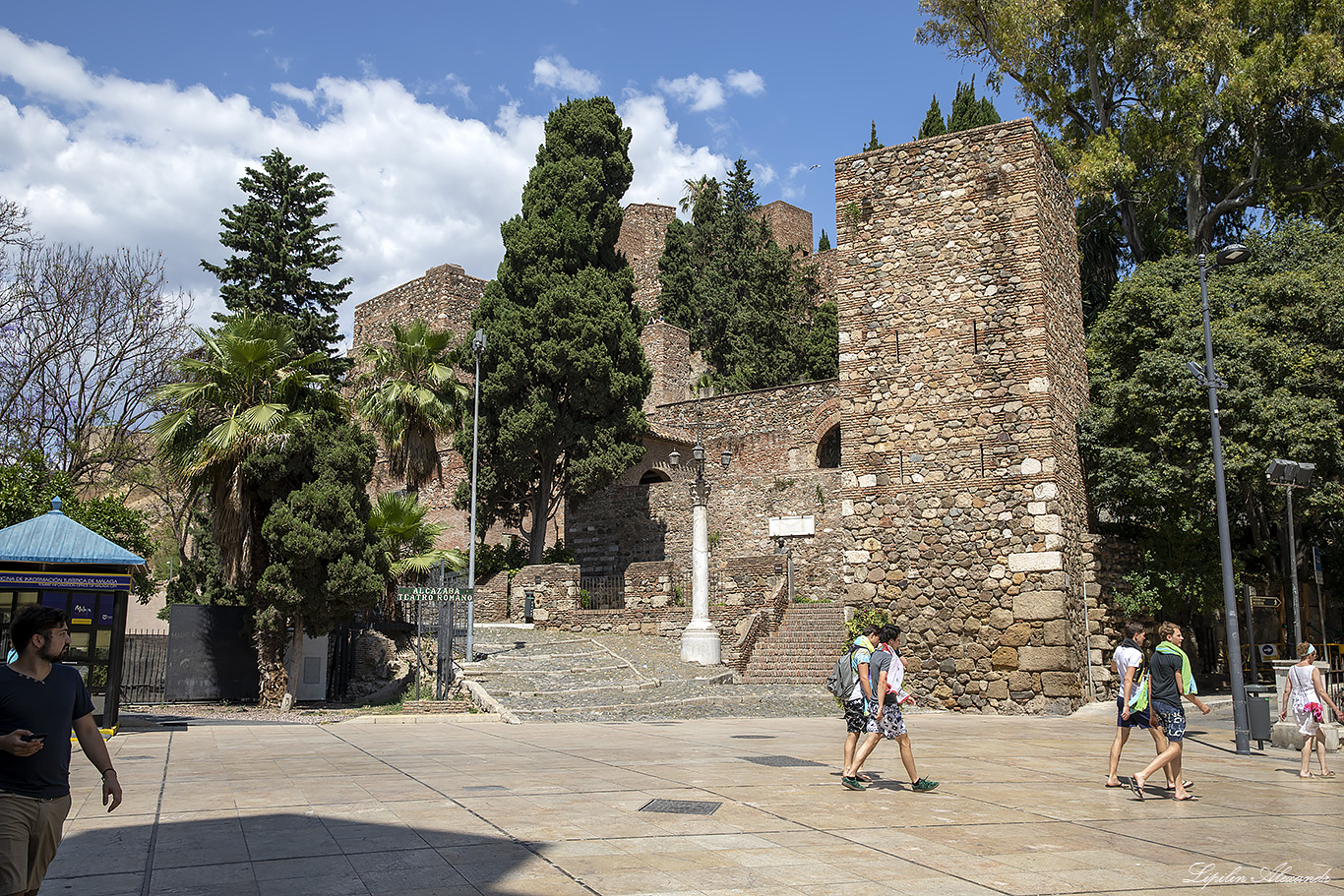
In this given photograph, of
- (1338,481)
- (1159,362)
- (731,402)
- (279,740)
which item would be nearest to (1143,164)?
(1159,362)

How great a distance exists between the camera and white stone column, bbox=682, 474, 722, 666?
20.1 m

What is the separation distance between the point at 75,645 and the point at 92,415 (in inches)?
498

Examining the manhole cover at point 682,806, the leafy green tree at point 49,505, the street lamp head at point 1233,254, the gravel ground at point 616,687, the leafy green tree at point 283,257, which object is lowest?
the gravel ground at point 616,687

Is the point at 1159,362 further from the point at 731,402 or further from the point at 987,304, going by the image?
the point at 731,402

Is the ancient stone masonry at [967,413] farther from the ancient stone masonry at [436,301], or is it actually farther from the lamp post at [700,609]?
the ancient stone masonry at [436,301]

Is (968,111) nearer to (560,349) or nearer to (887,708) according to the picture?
(560,349)

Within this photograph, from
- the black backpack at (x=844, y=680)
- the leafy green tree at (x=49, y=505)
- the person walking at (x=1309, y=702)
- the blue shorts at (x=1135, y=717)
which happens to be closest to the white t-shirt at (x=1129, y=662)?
the blue shorts at (x=1135, y=717)

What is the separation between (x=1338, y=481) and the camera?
54.3 feet

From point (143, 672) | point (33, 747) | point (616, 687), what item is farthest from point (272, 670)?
point (33, 747)

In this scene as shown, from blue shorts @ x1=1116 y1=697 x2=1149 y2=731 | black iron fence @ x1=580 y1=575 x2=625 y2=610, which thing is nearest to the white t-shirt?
blue shorts @ x1=1116 y1=697 x2=1149 y2=731

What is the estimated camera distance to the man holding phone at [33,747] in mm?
3566

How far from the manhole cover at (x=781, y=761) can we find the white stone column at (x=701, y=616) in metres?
10.5

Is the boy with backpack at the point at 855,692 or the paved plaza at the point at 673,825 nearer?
the paved plaza at the point at 673,825

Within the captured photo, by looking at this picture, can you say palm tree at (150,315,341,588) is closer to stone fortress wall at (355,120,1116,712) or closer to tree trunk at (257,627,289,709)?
tree trunk at (257,627,289,709)
